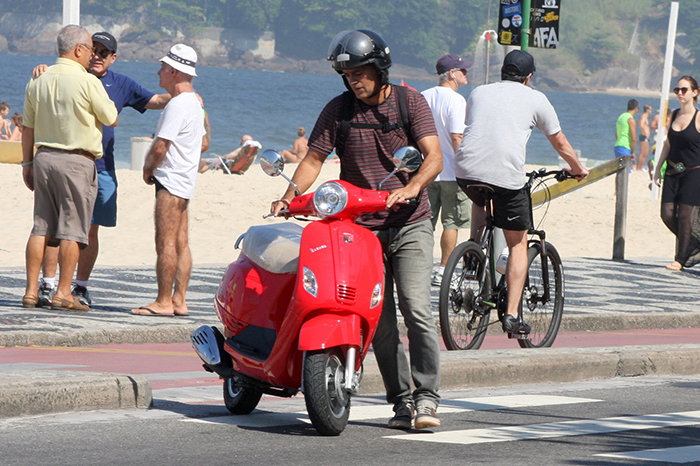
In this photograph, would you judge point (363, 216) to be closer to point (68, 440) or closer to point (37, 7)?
point (68, 440)

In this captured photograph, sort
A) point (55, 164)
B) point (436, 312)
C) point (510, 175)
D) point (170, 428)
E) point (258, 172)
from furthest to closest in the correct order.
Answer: point (258, 172) → point (436, 312) → point (55, 164) → point (510, 175) → point (170, 428)

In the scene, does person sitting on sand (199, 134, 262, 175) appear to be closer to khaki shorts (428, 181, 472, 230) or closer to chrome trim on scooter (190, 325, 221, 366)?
khaki shorts (428, 181, 472, 230)

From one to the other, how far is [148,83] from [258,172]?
95.8m

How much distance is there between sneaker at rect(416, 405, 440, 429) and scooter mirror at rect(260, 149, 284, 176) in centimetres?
128

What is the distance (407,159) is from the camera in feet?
19.7

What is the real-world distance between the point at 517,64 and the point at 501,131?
0.52 metres

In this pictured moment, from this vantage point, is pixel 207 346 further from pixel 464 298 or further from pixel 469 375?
pixel 464 298

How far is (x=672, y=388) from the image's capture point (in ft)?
27.2

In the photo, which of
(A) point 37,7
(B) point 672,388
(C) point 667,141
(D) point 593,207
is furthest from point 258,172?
(A) point 37,7

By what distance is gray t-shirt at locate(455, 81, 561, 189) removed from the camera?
8.63 meters

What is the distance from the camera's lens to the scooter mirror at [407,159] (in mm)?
6004

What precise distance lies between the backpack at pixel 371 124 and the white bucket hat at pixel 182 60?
3353 mm

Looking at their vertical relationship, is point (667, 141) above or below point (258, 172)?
above

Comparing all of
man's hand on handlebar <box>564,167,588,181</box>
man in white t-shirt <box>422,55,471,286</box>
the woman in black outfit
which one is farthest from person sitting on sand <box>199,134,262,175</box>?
man's hand on handlebar <box>564,167,588,181</box>
